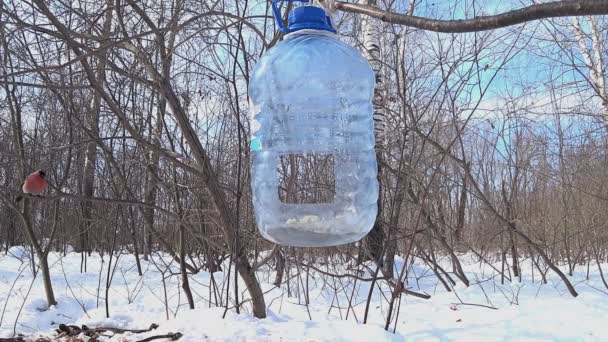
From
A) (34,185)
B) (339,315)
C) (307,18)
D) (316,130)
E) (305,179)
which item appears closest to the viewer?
(307,18)

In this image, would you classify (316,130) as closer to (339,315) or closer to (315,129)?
(315,129)

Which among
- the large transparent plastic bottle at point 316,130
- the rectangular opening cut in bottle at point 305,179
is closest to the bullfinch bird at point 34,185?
the large transparent plastic bottle at point 316,130

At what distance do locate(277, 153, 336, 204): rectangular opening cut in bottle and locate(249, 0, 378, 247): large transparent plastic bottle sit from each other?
0.36 m

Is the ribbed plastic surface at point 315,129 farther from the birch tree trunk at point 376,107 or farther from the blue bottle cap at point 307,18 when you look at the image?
the birch tree trunk at point 376,107

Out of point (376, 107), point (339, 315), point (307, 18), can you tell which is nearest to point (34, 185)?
point (307, 18)

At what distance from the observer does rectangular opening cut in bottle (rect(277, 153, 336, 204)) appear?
1759 mm

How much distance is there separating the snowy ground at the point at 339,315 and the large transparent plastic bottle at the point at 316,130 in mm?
971

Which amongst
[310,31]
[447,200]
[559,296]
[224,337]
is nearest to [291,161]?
[224,337]

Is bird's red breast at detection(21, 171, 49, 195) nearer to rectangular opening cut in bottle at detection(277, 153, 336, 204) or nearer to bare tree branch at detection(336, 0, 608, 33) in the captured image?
rectangular opening cut in bottle at detection(277, 153, 336, 204)

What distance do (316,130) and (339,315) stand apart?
6.58 feet

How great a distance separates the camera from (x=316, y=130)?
3.95ft

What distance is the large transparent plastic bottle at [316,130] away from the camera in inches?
41.8

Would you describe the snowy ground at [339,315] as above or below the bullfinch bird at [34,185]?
below

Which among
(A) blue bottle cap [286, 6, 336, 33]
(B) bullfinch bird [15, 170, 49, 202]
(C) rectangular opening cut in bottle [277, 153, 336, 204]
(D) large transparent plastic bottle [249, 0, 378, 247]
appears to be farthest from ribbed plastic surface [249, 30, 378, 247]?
(B) bullfinch bird [15, 170, 49, 202]
